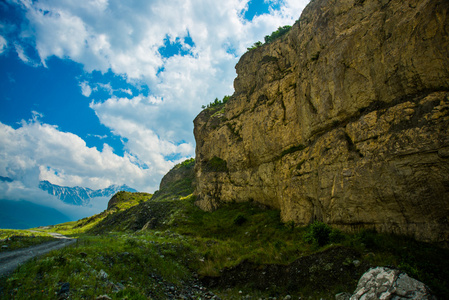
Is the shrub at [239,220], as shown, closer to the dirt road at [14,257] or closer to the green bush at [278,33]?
the dirt road at [14,257]

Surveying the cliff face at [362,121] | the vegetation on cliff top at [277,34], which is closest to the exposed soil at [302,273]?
the cliff face at [362,121]

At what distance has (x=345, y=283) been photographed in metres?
11.6

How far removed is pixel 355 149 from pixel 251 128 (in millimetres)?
19725

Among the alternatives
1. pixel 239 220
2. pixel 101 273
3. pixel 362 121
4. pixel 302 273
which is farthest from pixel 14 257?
pixel 362 121

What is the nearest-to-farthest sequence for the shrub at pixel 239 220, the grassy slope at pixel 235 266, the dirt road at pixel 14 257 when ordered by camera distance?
the grassy slope at pixel 235 266
the dirt road at pixel 14 257
the shrub at pixel 239 220

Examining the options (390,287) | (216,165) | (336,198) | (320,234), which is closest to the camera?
(390,287)

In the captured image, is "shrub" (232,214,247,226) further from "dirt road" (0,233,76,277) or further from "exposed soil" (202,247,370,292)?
"dirt road" (0,233,76,277)

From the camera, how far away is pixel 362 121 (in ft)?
59.9

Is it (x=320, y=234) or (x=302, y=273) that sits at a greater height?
(x=320, y=234)

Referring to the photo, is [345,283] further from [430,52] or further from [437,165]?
[430,52]

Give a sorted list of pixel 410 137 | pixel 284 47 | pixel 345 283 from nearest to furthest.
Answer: pixel 345 283
pixel 410 137
pixel 284 47

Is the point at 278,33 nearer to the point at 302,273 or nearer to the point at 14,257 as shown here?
the point at 302,273

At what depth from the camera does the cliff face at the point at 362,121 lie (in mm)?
13961

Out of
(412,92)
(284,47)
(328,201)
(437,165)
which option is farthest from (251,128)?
(437,165)
